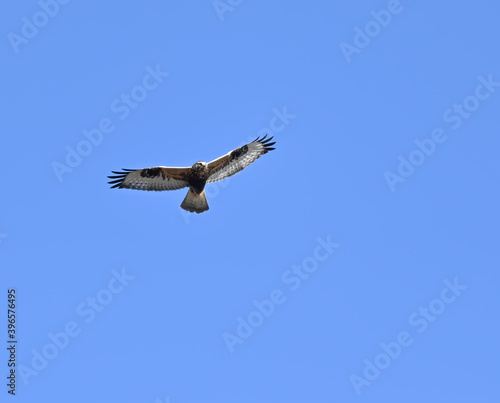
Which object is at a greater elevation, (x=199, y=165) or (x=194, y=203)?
(x=199, y=165)

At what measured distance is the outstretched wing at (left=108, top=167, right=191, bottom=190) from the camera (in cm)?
1961

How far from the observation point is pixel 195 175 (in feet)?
63.2

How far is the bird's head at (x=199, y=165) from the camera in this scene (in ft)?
62.8

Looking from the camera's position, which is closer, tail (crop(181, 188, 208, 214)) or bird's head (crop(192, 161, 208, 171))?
bird's head (crop(192, 161, 208, 171))

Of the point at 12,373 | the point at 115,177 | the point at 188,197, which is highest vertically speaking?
the point at 115,177

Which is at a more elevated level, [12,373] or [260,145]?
[260,145]

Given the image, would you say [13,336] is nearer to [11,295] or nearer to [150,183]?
[11,295]

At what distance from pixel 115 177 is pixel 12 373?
487cm

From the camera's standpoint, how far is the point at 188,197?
64.1ft

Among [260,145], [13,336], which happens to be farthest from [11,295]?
[260,145]

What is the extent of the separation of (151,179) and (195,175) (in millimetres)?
1188

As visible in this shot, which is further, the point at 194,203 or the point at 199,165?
the point at 194,203

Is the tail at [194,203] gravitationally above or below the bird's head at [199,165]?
below

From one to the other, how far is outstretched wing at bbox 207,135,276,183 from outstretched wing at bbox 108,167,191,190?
69cm
